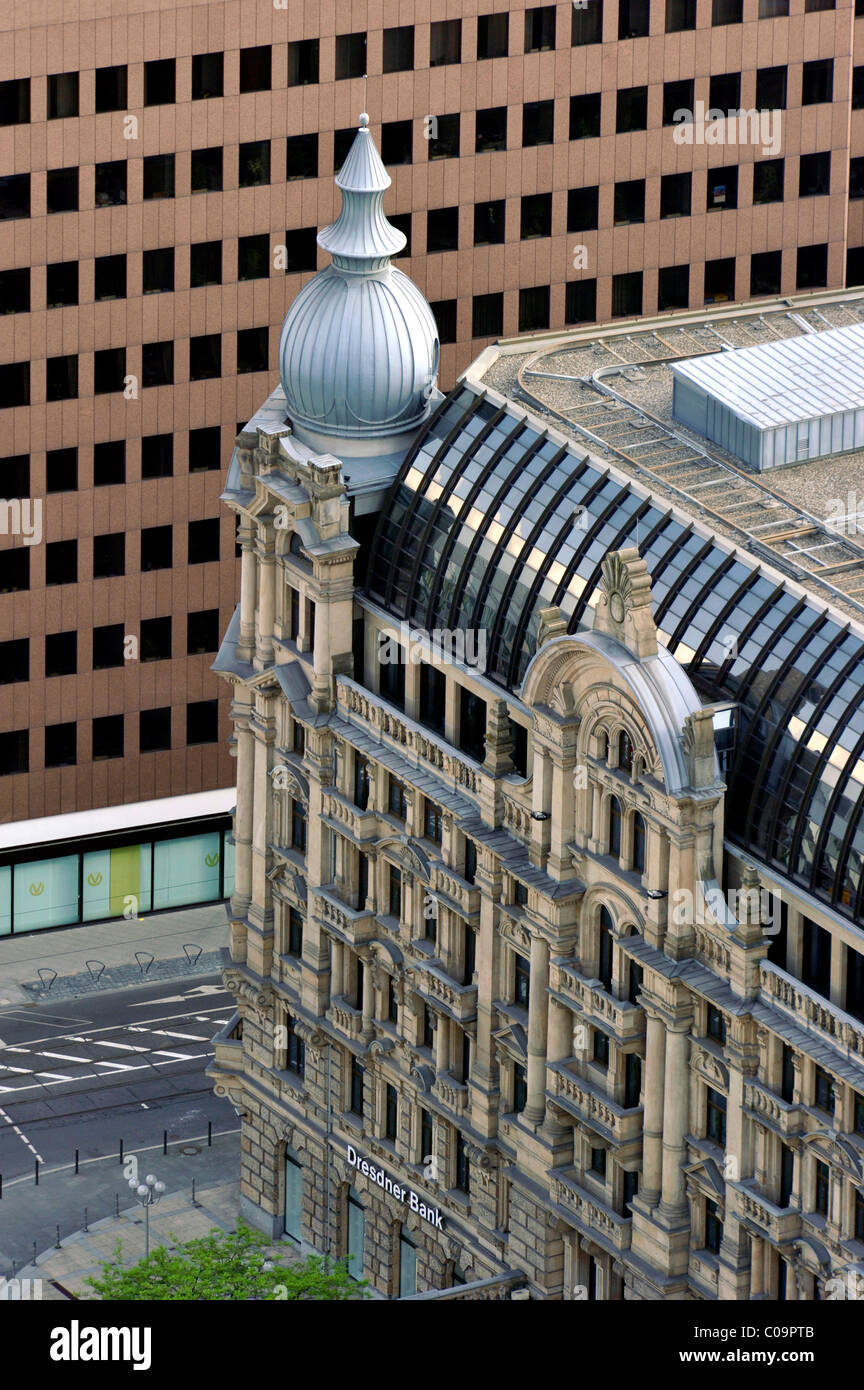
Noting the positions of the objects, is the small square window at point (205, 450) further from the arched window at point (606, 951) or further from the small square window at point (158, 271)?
the arched window at point (606, 951)

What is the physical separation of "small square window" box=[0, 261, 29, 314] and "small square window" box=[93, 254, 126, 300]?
11.1 ft

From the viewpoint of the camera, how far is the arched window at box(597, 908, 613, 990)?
154m

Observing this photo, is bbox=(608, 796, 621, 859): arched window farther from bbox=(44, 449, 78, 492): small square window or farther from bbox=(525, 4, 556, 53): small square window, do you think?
bbox=(525, 4, 556, 53): small square window

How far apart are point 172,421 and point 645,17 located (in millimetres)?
30703

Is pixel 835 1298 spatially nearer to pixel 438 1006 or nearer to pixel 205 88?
pixel 438 1006

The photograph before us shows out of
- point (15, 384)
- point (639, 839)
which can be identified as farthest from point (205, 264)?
point (639, 839)

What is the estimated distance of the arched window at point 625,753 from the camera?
489 feet

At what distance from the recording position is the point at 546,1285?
529 ft

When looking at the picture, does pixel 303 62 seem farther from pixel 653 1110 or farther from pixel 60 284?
pixel 653 1110

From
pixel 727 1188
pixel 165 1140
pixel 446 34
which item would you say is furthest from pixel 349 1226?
pixel 446 34

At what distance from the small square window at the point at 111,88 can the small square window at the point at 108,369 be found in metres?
12.0

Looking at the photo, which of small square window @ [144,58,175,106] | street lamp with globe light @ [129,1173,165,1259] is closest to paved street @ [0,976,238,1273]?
street lamp with globe light @ [129,1173,165,1259]

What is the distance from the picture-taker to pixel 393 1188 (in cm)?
17075

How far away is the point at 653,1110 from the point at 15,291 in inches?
2380
